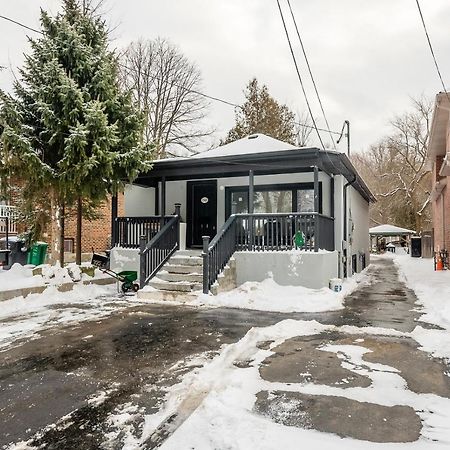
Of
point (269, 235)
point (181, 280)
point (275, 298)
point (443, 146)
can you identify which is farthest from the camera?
point (443, 146)

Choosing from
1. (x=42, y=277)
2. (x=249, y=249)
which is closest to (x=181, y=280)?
(x=249, y=249)

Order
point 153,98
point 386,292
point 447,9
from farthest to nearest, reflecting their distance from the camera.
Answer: point 153,98, point 386,292, point 447,9

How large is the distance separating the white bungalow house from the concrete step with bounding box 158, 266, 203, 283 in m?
0.02

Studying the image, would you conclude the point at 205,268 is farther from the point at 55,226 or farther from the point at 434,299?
the point at 434,299

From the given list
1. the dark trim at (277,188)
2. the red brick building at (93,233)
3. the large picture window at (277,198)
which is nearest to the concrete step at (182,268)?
the large picture window at (277,198)

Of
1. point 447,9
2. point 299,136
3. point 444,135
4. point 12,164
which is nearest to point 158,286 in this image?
point 12,164

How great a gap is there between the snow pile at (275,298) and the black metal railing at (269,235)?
693 millimetres

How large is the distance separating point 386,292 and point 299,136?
24.9 meters

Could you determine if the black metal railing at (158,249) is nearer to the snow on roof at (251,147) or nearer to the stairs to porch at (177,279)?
the stairs to porch at (177,279)

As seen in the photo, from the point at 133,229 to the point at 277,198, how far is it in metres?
4.43

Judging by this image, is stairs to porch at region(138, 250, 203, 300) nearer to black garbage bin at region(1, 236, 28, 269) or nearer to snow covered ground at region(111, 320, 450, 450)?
snow covered ground at region(111, 320, 450, 450)

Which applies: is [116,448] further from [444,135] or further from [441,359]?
[444,135]

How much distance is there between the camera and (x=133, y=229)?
11.3 m

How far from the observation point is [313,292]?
29.1 feet
